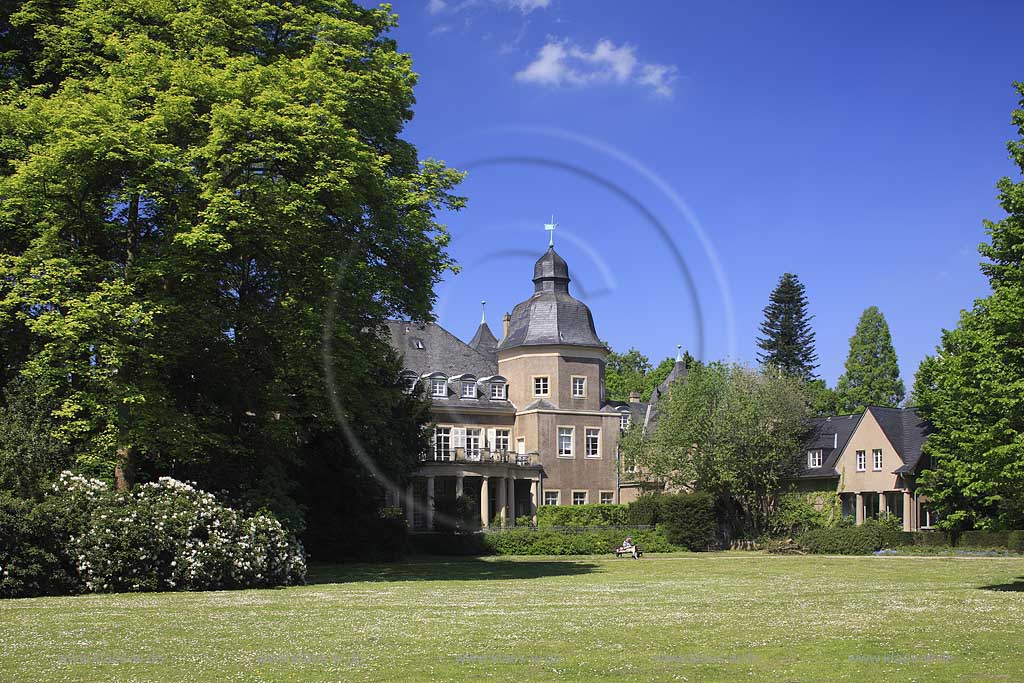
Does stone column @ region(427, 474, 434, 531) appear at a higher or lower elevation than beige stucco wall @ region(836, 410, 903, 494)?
lower

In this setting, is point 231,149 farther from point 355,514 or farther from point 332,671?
point 355,514

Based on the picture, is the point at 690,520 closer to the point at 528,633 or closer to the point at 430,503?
the point at 430,503

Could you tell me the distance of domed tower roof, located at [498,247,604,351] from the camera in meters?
66.5

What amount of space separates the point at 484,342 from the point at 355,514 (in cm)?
3725

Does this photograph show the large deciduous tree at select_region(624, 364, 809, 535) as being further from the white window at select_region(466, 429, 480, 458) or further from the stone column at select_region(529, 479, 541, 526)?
the white window at select_region(466, 429, 480, 458)

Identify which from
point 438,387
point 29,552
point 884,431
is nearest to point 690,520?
point 884,431

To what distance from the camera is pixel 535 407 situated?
2596 inches

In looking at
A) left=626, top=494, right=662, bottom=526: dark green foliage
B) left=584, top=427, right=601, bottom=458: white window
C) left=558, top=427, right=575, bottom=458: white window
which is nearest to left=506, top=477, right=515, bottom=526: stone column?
left=558, top=427, right=575, bottom=458: white window

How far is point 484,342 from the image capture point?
252 feet

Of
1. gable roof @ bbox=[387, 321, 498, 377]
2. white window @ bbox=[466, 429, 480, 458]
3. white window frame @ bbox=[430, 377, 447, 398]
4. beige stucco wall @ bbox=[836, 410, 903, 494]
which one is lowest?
beige stucco wall @ bbox=[836, 410, 903, 494]

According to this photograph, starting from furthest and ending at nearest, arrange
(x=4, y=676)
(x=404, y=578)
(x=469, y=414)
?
1. (x=469, y=414)
2. (x=404, y=578)
3. (x=4, y=676)

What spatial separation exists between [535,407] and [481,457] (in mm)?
4903

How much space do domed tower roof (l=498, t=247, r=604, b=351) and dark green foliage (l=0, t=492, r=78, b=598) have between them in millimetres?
44535

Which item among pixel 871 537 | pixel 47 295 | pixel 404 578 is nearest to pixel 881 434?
pixel 871 537
